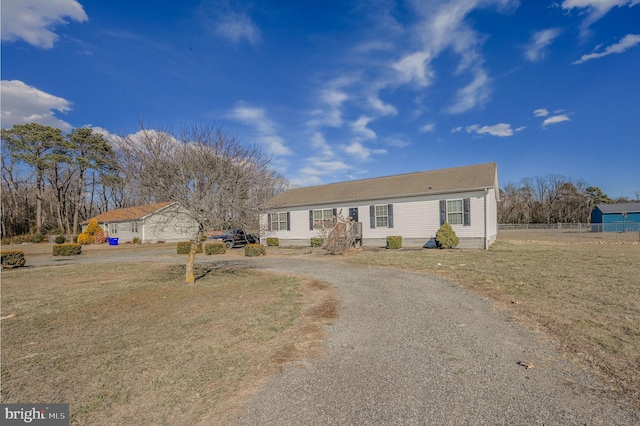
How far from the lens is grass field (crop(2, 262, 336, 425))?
2.98 m

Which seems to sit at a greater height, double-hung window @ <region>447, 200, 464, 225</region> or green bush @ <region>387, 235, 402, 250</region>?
double-hung window @ <region>447, 200, 464, 225</region>

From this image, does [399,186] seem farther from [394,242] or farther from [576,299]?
[576,299]

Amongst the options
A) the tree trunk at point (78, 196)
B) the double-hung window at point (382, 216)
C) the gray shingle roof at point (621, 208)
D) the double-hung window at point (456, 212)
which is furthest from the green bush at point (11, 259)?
the gray shingle roof at point (621, 208)

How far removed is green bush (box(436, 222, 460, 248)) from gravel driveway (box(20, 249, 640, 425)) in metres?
11.5

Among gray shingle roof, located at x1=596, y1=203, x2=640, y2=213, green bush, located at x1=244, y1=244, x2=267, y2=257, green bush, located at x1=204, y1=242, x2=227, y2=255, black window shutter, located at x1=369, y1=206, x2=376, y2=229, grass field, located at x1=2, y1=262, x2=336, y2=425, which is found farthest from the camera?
gray shingle roof, located at x1=596, y1=203, x2=640, y2=213

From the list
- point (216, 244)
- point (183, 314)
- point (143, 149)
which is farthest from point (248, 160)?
point (216, 244)

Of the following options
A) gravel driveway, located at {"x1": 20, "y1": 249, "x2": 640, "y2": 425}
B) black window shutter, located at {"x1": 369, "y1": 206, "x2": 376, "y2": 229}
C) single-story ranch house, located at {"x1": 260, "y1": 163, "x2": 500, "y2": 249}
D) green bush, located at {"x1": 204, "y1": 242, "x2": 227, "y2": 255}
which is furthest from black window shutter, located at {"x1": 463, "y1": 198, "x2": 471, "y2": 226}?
green bush, located at {"x1": 204, "y1": 242, "x2": 227, "y2": 255}

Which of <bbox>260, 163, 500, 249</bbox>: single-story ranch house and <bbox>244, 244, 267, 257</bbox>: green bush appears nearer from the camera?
<bbox>260, 163, 500, 249</bbox>: single-story ranch house

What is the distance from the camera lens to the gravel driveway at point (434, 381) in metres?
2.62

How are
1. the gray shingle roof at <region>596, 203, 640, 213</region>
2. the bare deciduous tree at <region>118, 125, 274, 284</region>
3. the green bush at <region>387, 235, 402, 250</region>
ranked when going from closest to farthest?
the bare deciduous tree at <region>118, 125, 274, 284</region> → the green bush at <region>387, 235, 402, 250</region> → the gray shingle roof at <region>596, 203, 640, 213</region>

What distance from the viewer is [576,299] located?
20.4 feet

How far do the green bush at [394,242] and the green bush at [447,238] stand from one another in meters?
2.18

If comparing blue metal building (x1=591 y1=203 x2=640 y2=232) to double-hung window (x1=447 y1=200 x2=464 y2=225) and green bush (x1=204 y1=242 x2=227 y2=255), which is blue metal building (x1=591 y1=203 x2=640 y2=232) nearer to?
double-hung window (x1=447 y1=200 x2=464 y2=225)

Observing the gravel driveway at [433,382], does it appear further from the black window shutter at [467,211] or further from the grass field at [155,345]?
the black window shutter at [467,211]
